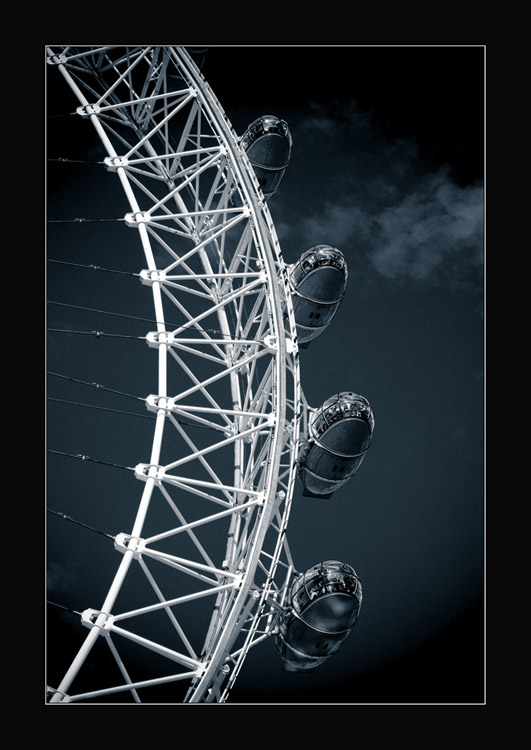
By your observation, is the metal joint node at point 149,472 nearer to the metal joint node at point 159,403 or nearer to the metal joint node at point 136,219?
the metal joint node at point 159,403

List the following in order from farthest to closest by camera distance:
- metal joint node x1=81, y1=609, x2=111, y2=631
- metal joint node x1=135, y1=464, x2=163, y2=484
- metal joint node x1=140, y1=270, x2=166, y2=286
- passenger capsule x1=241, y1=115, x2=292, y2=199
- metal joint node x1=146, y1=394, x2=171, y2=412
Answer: passenger capsule x1=241, y1=115, x2=292, y2=199
metal joint node x1=140, y1=270, x2=166, y2=286
metal joint node x1=146, y1=394, x2=171, y2=412
metal joint node x1=135, y1=464, x2=163, y2=484
metal joint node x1=81, y1=609, x2=111, y2=631

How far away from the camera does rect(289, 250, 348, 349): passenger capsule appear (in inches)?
705

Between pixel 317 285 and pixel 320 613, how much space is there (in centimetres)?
640

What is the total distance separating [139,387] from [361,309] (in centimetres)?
631

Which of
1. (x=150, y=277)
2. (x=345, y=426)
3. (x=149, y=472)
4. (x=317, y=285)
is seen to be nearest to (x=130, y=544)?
(x=149, y=472)

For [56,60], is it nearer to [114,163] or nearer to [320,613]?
[114,163]

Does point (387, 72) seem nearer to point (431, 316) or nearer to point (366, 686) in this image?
point (431, 316)

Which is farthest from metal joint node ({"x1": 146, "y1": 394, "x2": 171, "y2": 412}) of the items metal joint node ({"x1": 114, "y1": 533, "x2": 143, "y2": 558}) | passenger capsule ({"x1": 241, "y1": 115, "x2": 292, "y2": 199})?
passenger capsule ({"x1": 241, "y1": 115, "x2": 292, "y2": 199})

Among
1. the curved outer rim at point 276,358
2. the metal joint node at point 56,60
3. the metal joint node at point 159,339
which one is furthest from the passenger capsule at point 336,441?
the metal joint node at point 56,60

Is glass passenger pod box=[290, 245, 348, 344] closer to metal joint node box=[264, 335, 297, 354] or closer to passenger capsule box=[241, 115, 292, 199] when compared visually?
metal joint node box=[264, 335, 297, 354]

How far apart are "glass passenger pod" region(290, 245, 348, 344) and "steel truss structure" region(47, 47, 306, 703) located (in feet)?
2.45

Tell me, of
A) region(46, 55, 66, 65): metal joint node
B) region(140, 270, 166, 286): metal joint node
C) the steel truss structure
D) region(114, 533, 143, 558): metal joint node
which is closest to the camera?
the steel truss structure

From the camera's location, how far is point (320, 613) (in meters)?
14.9

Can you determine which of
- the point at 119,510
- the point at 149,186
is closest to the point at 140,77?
the point at 149,186
